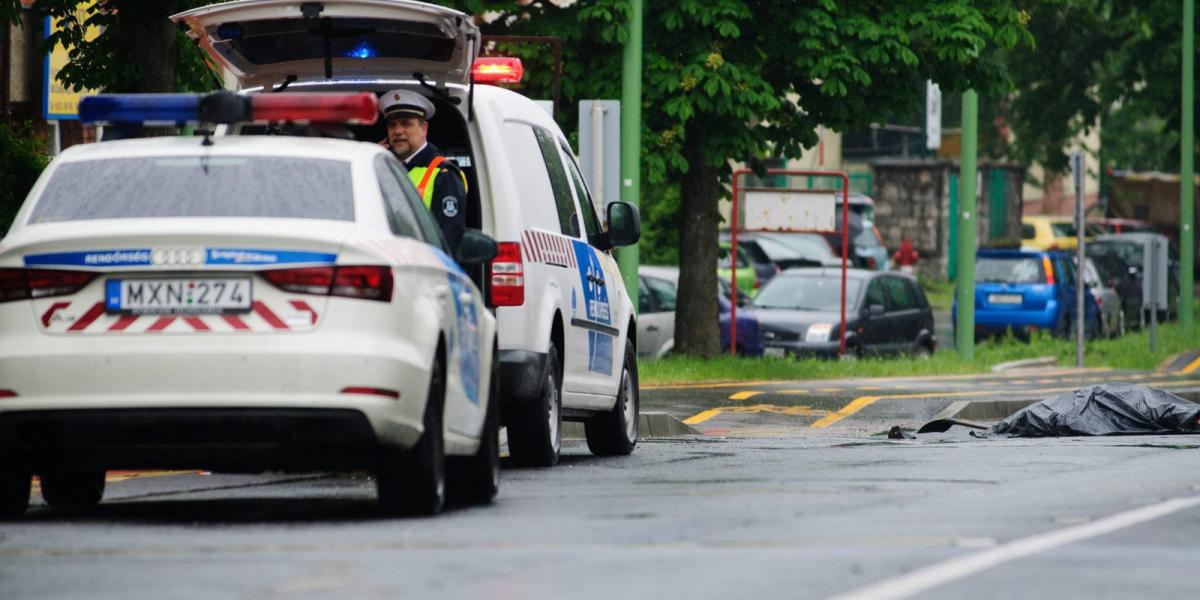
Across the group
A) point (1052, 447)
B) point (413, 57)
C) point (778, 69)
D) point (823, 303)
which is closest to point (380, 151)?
point (413, 57)

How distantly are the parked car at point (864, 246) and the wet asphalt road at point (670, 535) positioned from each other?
36685mm

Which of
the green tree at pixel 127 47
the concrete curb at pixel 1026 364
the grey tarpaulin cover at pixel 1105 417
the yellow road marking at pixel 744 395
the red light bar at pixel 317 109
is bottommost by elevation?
the concrete curb at pixel 1026 364

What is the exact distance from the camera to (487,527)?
8.85 metres

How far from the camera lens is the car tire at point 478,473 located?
10.1 metres

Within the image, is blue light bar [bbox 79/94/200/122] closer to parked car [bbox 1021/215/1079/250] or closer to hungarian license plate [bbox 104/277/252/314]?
hungarian license plate [bbox 104/277/252/314]

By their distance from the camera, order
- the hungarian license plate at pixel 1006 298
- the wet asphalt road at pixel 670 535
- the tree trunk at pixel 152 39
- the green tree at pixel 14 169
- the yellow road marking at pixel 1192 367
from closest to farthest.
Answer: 1. the wet asphalt road at pixel 670 535
2. the green tree at pixel 14 169
3. the tree trunk at pixel 152 39
4. the yellow road marking at pixel 1192 367
5. the hungarian license plate at pixel 1006 298

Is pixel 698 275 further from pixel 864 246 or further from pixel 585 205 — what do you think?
pixel 864 246

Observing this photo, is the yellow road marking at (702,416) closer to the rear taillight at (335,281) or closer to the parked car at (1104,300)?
the rear taillight at (335,281)

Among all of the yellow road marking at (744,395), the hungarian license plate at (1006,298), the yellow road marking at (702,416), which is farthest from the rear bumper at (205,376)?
the hungarian license plate at (1006,298)

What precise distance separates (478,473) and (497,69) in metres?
4.40

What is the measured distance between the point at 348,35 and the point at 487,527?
13.8ft

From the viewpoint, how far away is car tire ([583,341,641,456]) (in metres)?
13.9

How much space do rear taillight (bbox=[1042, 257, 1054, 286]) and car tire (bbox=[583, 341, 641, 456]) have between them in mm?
22969

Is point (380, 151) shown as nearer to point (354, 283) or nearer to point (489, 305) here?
point (354, 283)
